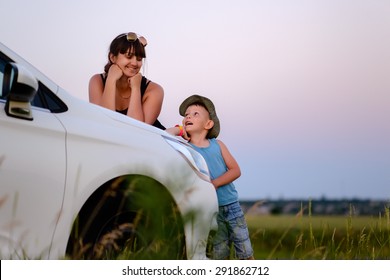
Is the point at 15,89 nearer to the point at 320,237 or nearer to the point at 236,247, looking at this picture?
the point at 320,237

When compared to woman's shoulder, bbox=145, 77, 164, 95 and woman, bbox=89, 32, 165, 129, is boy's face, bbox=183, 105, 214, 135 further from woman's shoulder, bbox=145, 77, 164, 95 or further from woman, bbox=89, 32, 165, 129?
woman's shoulder, bbox=145, 77, 164, 95

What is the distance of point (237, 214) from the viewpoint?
5160 mm

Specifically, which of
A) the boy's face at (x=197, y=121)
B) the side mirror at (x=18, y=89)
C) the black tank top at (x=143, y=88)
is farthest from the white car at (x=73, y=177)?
the black tank top at (x=143, y=88)

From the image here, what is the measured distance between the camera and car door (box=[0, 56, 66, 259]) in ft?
9.98

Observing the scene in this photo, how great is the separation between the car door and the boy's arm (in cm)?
201

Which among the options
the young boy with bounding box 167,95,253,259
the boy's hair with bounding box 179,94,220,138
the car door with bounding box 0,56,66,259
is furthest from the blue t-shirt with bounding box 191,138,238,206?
the car door with bounding box 0,56,66,259

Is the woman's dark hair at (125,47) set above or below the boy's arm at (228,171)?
above

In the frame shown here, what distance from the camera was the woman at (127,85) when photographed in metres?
5.79

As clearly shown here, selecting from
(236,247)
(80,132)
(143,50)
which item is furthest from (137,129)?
(143,50)

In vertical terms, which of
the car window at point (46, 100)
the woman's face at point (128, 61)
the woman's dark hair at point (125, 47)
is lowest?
the car window at point (46, 100)

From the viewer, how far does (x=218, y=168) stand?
526 centimetres

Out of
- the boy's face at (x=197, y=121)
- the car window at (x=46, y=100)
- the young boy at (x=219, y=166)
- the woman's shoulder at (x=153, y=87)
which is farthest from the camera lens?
the woman's shoulder at (x=153, y=87)

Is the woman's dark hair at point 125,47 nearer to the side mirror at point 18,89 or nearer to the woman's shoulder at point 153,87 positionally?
the woman's shoulder at point 153,87
